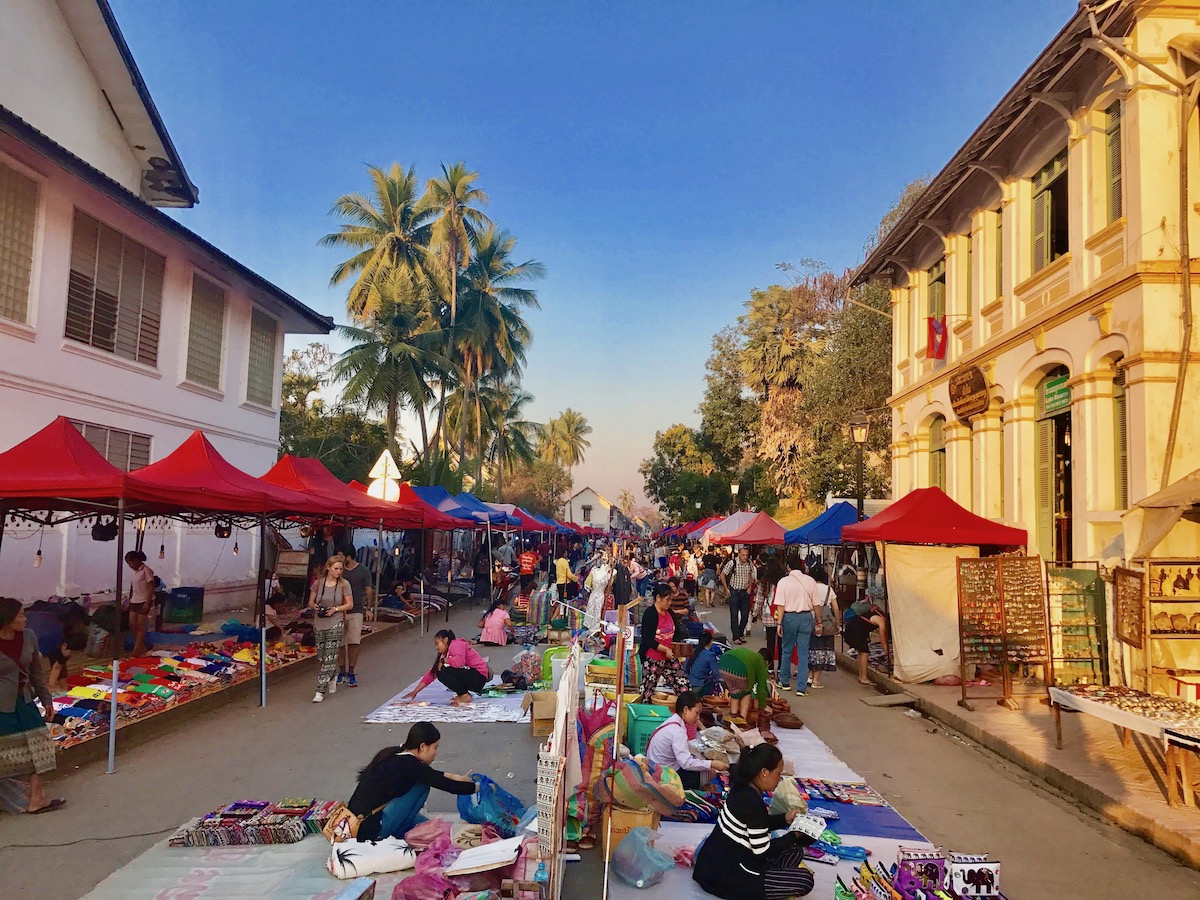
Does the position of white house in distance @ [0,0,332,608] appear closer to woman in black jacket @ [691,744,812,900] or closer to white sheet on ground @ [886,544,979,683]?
woman in black jacket @ [691,744,812,900]

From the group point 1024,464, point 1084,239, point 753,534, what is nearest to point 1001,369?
point 1024,464

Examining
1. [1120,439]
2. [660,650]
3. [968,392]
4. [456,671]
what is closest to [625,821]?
[660,650]

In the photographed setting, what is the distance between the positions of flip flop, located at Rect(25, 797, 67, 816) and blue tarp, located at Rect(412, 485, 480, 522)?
15.1 metres

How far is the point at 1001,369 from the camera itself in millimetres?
13609

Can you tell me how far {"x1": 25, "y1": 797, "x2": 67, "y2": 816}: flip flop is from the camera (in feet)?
20.1

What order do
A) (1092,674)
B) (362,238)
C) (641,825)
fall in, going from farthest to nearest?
(362,238) < (1092,674) < (641,825)

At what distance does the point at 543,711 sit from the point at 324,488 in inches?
295

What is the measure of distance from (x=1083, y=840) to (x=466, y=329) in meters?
36.3

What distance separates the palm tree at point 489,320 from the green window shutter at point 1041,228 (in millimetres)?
29842

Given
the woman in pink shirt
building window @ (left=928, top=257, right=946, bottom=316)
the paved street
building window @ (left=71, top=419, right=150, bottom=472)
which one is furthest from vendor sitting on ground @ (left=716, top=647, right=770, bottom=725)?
building window @ (left=71, top=419, right=150, bottom=472)

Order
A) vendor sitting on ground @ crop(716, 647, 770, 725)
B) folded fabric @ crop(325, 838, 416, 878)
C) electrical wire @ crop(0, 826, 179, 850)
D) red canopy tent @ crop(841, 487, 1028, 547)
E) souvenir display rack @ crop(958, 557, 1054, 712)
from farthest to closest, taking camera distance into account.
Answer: red canopy tent @ crop(841, 487, 1028, 547) < souvenir display rack @ crop(958, 557, 1054, 712) < vendor sitting on ground @ crop(716, 647, 770, 725) < electrical wire @ crop(0, 826, 179, 850) < folded fabric @ crop(325, 838, 416, 878)

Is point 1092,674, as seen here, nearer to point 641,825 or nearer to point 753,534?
point 641,825

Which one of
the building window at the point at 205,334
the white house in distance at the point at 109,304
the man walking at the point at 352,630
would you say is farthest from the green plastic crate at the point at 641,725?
the building window at the point at 205,334

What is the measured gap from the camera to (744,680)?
9484mm
